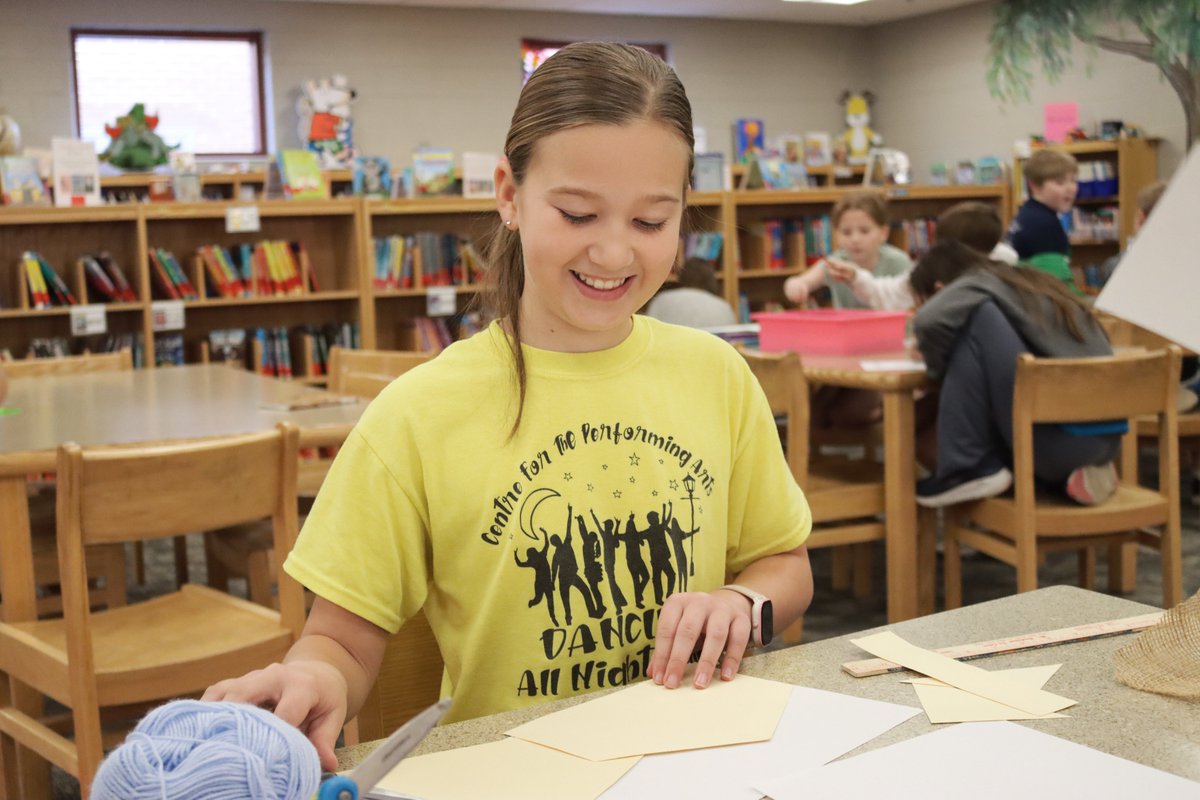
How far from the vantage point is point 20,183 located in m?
5.03

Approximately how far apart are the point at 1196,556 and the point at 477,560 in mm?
3816

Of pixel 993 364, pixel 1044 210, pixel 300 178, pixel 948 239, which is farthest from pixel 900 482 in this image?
pixel 300 178

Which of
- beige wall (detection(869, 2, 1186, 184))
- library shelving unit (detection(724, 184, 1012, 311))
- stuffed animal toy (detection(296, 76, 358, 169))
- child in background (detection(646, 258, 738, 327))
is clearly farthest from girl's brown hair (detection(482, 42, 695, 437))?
beige wall (detection(869, 2, 1186, 184))

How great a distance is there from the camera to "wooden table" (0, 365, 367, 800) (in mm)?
2318

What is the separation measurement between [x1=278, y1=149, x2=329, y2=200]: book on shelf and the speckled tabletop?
464 cm

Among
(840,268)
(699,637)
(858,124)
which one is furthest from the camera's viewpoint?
(858,124)

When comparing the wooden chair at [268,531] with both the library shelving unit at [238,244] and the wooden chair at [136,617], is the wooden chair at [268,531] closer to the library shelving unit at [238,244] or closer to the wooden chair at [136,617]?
the wooden chair at [136,617]

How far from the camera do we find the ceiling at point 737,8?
10.4 m

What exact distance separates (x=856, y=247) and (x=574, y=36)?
22.1 ft

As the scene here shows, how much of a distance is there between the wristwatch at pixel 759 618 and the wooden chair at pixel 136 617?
124 centimetres

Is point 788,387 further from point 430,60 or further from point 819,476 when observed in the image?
point 430,60

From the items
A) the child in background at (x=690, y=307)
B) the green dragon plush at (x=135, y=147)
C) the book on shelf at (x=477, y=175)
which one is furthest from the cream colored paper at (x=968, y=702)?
the green dragon plush at (x=135, y=147)

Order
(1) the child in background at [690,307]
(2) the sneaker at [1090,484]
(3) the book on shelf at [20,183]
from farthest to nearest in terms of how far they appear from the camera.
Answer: (3) the book on shelf at [20,183], (1) the child in background at [690,307], (2) the sneaker at [1090,484]

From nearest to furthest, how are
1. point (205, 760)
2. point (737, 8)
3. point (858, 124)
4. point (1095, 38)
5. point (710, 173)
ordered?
point (205, 760) < point (710, 173) < point (1095, 38) < point (737, 8) < point (858, 124)
